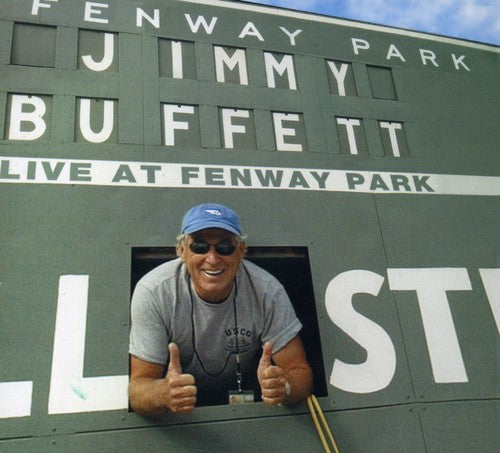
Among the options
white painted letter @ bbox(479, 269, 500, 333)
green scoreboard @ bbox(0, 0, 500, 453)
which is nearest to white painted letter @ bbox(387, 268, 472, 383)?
green scoreboard @ bbox(0, 0, 500, 453)

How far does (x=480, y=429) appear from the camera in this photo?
2596mm

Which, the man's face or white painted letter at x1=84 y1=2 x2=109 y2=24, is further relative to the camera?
white painted letter at x1=84 y1=2 x2=109 y2=24

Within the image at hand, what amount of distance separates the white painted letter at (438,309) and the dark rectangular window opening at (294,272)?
55 centimetres

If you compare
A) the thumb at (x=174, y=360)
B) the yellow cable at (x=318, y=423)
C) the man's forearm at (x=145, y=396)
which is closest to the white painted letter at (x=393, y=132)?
the yellow cable at (x=318, y=423)

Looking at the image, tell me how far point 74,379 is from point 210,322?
0.70 metres

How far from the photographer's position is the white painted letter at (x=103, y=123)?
2.90 m

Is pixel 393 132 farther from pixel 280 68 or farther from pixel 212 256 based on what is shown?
pixel 212 256

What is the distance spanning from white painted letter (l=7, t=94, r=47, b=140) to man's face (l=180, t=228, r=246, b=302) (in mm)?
1136

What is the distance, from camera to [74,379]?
229 centimetres

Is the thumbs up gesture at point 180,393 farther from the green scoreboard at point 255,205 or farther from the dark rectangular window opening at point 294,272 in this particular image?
the dark rectangular window opening at point 294,272

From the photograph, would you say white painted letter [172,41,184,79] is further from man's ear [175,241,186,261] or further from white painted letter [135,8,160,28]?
man's ear [175,241,186,261]

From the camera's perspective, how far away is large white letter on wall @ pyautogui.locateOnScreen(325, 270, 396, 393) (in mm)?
2598

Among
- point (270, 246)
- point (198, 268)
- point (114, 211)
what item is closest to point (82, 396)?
point (198, 268)

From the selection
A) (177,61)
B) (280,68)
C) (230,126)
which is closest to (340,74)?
(280,68)
